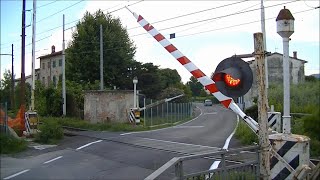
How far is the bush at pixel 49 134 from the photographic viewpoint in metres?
19.5

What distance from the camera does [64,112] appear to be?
37.3m

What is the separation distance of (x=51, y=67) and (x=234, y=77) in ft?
253

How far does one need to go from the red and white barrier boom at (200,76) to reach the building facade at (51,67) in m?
68.2

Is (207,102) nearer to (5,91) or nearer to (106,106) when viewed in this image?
(106,106)

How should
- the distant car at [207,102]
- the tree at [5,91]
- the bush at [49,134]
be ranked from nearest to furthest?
1. the tree at [5,91]
2. the bush at [49,134]
3. the distant car at [207,102]

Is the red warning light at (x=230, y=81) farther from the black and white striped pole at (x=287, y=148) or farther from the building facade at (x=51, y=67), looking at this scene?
the building facade at (x=51, y=67)

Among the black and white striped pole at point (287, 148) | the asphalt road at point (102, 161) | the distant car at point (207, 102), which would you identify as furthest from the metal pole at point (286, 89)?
the distant car at point (207, 102)

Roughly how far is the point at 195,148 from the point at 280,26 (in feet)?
36.8

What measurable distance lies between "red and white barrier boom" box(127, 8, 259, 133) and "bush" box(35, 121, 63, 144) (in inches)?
521

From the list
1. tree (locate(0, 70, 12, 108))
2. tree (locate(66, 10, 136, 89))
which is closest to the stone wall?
tree (locate(66, 10, 136, 89))

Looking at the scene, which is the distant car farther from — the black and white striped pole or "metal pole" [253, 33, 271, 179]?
"metal pole" [253, 33, 271, 179]

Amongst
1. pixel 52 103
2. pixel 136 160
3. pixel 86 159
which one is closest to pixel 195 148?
pixel 136 160

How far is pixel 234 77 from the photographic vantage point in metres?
5.84

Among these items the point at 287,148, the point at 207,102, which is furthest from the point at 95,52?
the point at 207,102
